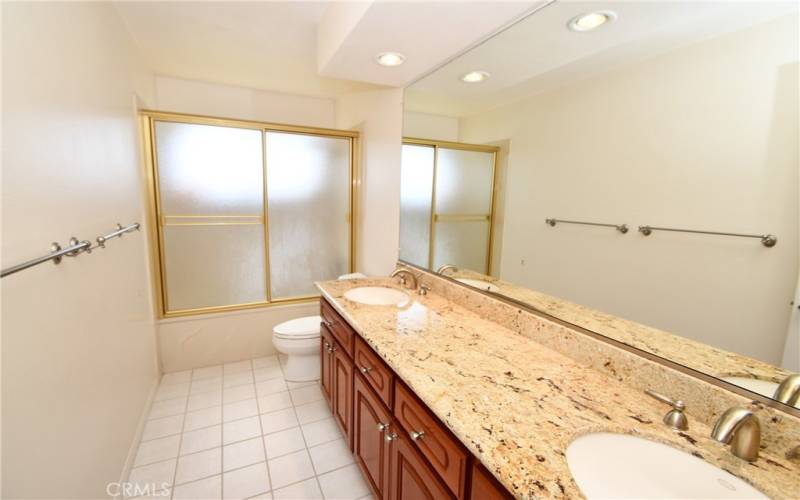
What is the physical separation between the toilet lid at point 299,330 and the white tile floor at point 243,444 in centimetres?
43

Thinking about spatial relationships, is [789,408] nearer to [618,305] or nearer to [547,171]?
[618,305]

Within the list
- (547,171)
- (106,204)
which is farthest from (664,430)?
(106,204)

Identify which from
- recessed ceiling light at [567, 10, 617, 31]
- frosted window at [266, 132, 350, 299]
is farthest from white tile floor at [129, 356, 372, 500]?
recessed ceiling light at [567, 10, 617, 31]

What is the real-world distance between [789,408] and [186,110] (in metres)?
3.79

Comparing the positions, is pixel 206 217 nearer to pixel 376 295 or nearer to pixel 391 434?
pixel 376 295

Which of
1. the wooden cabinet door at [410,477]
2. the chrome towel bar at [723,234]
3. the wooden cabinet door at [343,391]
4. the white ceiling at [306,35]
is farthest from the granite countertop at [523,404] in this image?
the white ceiling at [306,35]

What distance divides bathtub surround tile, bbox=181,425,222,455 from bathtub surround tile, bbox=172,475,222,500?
250 mm

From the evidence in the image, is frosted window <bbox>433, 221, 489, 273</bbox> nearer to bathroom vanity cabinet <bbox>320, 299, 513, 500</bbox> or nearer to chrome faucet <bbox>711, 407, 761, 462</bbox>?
bathroom vanity cabinet <bbox>320, 299, 513, 500</bbox>

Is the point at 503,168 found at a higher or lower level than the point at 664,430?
higher

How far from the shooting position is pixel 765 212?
0.78 metres

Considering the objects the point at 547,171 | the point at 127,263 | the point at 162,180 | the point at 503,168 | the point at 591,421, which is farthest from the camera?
the point at 162,180

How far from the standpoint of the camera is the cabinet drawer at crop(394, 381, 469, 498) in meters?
0.87

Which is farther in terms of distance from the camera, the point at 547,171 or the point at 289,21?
the point at 289,21

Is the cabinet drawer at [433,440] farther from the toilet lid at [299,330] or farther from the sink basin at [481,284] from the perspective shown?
the toilet lid at [299,330]
